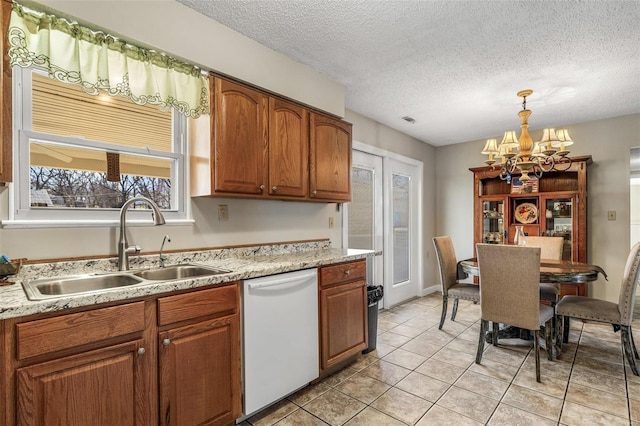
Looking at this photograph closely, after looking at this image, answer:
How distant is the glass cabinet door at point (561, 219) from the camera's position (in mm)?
4070

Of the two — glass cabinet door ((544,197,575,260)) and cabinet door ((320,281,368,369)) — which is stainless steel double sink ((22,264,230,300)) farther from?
glass cabinet door ((544,197,575,260))

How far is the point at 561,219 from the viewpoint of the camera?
13.7ft

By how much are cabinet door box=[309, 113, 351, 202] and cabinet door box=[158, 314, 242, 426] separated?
1.38 metres

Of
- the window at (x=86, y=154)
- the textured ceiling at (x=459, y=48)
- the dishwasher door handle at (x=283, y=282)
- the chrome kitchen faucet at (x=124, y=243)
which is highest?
the textured ceiling at (x=459, y=48)

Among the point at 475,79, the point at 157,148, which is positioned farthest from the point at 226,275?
the point at 475,79

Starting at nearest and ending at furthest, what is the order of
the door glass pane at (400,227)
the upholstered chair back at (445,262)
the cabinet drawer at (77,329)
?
the cabinet drawer at (77,329), the upholstered chair back at (445,262), the door glass pane at (400,227)

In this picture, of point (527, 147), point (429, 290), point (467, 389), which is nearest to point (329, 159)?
point (527, 147)

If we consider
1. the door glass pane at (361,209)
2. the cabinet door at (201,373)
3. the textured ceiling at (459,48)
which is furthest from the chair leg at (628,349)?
the cabinet door at (201,373)

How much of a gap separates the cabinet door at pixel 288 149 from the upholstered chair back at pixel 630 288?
8.23 feet

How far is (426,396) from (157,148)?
2426 mm

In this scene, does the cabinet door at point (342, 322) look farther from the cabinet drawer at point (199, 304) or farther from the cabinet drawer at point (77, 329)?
the cabinet drawer at point (77, 329)

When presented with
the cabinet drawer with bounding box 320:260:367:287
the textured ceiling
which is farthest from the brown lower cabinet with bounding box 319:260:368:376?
the textured ceiling

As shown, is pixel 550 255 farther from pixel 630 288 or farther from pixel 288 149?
pixel 288 149

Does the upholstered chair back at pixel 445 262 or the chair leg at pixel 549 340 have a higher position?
the upholstered chair back at pixel 445 262
